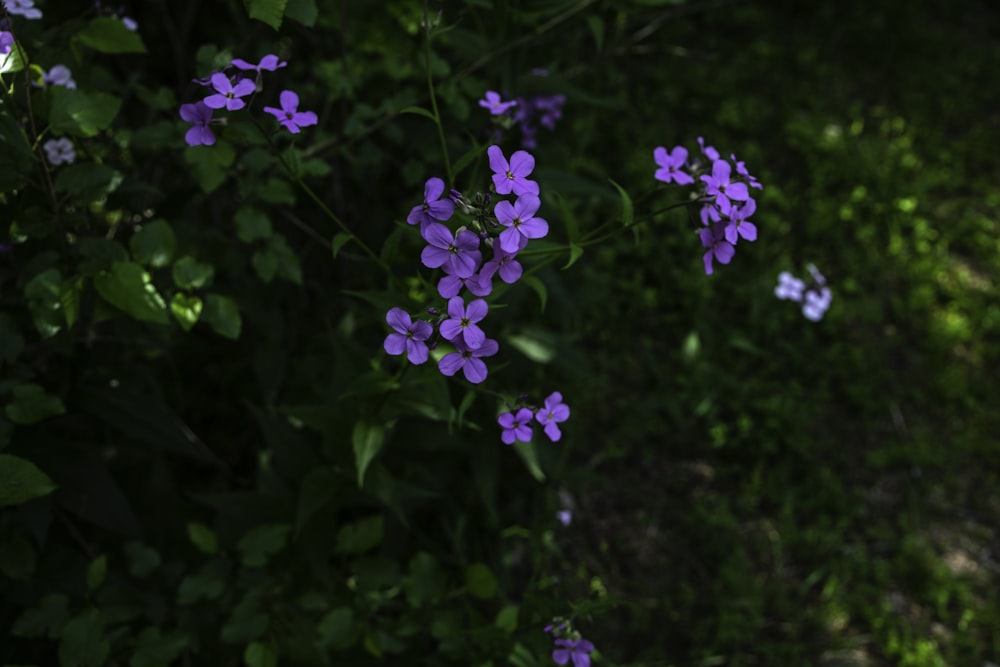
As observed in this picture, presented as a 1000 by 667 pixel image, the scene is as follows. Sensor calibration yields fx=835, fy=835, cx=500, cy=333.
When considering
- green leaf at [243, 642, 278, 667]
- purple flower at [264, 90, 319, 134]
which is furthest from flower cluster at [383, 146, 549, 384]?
green leaf at [243, 642, 278, 667]

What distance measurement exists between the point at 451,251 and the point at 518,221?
0.12 metres

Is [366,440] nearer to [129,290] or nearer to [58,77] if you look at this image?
[129,290]

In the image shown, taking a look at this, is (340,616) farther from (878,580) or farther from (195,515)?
(878,580)

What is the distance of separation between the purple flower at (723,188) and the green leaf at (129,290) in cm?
111

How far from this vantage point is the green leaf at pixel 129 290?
1.70m

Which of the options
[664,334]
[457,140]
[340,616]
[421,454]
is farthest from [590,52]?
[340,616]

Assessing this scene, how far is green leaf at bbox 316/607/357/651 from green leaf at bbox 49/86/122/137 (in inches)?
47.4

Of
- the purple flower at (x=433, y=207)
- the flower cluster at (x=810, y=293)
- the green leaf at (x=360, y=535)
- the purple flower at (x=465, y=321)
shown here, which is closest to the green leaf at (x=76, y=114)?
the purple flower at (x=433, y=207)

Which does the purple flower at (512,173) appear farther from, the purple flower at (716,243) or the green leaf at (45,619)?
the green leaf at (45,619)

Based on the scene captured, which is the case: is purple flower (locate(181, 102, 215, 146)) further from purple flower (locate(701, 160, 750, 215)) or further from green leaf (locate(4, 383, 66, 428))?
purple flower (locate(701, 160, 750, 215))

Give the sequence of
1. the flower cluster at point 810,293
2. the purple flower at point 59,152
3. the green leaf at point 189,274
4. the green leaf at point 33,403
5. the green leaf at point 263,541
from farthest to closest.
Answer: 1. the flower cluster at point 810,293
2. the green leaf at point 263,541
3. the purple flower at point 59,152
4. the green leaf at point 189,274
5. the green leaf at point 33,403

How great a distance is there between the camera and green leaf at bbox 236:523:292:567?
2.03 metres

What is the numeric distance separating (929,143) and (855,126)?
1.30ft

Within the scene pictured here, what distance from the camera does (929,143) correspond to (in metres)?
4.30
